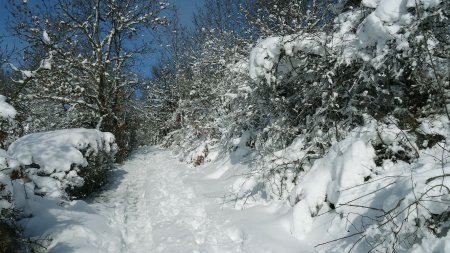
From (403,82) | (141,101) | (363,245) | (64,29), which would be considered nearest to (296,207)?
(363,245)

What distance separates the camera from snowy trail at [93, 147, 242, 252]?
4.45 meters

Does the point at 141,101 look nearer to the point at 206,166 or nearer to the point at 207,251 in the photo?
the point at 206,166

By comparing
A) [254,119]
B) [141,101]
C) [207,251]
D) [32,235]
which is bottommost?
[207,251]

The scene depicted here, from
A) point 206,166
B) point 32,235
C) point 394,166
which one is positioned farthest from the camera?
point 206,166

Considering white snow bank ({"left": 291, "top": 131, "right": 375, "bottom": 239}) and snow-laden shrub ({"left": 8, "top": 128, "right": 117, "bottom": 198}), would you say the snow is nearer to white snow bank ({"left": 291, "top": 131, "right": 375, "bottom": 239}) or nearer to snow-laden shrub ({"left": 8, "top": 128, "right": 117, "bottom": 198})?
white snow bank ({"left": 291, "top": 131, "right": 375, "bottom": 239})

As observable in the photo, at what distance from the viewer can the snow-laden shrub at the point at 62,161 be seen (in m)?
5.74

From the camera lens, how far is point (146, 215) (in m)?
6.00

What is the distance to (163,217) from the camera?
5789 mm

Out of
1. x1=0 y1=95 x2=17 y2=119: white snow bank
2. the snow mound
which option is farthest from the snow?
the snow mound

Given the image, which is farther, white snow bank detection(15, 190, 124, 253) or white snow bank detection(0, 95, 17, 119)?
white snow bank detection(15, 190, 124, 253)

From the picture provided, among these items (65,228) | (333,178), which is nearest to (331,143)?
(333,178)

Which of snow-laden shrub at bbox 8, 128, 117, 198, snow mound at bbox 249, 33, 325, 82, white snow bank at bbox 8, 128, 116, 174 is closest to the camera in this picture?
snow mound at bbox 249, 33, 325, 82

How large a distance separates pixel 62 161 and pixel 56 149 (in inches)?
19.1

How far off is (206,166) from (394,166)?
718cm
